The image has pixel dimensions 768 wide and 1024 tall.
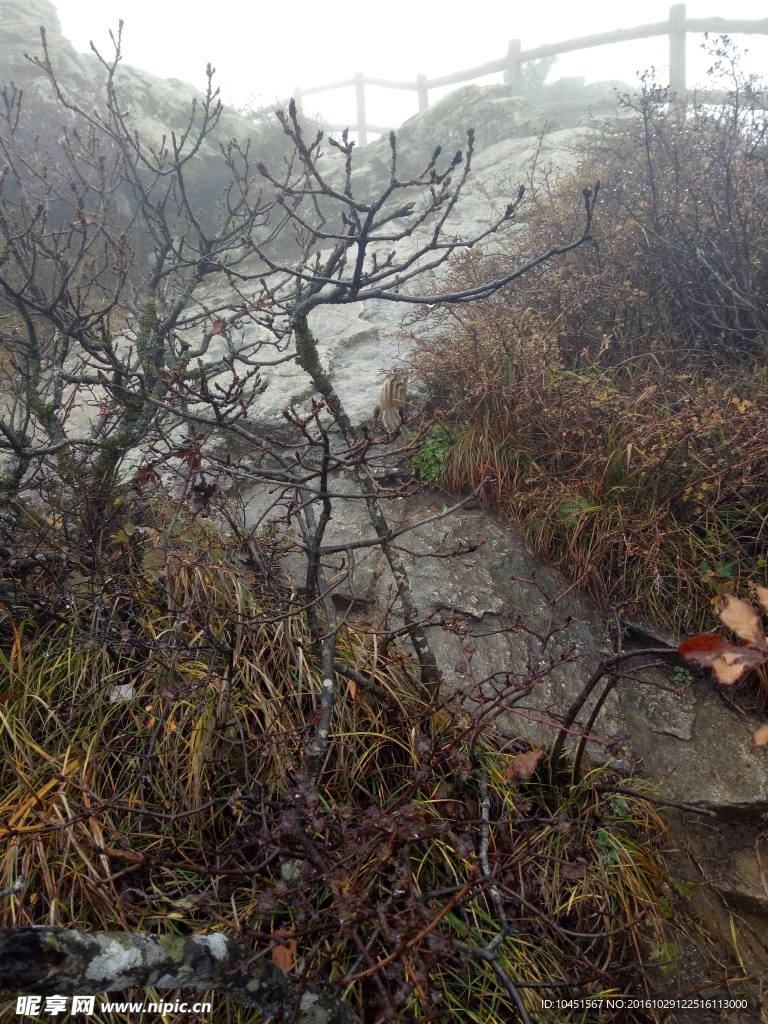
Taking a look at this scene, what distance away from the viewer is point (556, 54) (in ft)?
38.2

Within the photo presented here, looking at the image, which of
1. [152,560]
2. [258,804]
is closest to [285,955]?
[258,804]

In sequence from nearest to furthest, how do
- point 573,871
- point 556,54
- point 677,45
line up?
point 573,871, point 677,45, point 556,54

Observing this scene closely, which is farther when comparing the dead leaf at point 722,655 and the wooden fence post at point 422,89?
the wooden fence post at point 422,89

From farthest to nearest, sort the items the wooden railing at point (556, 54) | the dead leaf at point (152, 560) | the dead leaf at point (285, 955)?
the wooden railing at point (556, 54) → the dead leaf at point (152, 560) → the dead leaf at point (285, 955)

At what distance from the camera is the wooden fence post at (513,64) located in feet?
38.9

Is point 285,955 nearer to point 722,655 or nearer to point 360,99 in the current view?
point 722,655

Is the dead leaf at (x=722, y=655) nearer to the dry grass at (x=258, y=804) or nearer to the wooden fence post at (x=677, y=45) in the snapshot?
the dry grass at (x=258, y=804)

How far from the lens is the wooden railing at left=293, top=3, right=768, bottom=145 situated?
10320mm

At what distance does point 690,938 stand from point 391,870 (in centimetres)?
127

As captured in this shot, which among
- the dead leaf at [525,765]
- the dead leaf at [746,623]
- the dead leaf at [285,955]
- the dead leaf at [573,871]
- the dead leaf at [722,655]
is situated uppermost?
the dead leaf at [746,623]

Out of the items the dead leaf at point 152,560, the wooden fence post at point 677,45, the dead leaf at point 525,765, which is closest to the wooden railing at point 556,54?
the wooden fence post at point 677,45

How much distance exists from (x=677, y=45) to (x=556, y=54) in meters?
2.30

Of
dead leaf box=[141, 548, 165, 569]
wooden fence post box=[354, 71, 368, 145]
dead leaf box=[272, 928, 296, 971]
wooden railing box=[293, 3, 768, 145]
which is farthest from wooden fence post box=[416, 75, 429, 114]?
dead leaf box=[272, 928, 296, 971]

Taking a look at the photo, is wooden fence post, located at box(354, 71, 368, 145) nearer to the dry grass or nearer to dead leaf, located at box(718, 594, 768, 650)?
the dry grass
